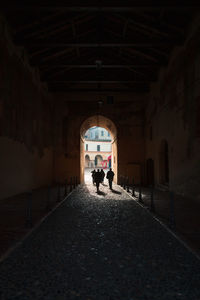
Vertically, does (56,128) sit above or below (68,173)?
above

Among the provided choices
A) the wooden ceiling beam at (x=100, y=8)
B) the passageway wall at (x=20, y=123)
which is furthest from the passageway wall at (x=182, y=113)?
the passageway wall at (x=20, y=123)

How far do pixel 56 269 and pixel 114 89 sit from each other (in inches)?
680

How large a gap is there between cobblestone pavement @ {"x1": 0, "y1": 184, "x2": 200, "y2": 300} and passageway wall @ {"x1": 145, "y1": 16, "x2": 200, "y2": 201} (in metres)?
5.70

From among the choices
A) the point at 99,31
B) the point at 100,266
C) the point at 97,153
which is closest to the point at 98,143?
the point at 97,153

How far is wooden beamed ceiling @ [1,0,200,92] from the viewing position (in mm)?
9231

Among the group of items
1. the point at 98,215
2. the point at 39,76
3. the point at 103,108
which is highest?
the point at 39,76

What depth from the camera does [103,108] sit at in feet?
63.7

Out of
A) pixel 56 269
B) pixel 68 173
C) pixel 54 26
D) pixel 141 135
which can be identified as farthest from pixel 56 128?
pixel 56 269

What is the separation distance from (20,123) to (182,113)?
Answer: 8.72 m

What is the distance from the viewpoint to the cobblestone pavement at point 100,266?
2.72 meters

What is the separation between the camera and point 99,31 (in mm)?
12320

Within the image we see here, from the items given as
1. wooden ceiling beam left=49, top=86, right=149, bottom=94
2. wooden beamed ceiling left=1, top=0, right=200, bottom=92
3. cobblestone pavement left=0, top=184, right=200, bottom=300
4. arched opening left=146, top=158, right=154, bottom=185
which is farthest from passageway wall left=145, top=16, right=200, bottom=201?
cobblestone pavement left=0, top=184, right=200, bottom=300

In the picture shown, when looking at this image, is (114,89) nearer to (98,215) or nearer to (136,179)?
(136,179)

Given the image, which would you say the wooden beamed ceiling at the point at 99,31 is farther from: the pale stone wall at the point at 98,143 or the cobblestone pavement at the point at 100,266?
the pale stone wall at the point at 98,143
